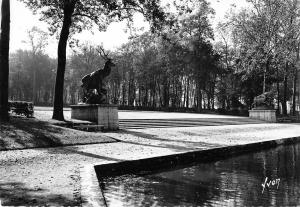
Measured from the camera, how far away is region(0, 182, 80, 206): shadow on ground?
5262mm

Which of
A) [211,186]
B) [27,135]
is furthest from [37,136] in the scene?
[211,186]

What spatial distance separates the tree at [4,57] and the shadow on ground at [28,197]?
9064mm

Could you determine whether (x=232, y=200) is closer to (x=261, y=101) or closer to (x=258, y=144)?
(x=258, y=144)

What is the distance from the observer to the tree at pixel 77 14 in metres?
18.5

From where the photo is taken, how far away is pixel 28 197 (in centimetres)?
558

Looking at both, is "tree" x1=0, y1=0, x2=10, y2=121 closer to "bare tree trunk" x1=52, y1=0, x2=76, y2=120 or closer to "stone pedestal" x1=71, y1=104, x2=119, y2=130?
"bare tree trunk" x1=52, y1=0, x2=76, y2=120

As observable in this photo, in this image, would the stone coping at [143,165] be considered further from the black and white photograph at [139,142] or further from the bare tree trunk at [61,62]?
the bare tree trunk at [61,62]

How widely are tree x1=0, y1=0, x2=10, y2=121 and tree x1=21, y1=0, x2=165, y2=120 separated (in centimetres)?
362

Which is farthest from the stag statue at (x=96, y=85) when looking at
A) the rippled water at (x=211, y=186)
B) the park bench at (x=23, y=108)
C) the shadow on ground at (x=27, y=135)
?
the rippled water at (x=211, y=186)

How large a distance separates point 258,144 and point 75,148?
779 cm

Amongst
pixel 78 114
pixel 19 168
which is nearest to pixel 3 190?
pixel 19 168

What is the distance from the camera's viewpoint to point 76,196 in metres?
5.78

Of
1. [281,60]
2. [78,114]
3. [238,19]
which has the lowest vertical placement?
[78,114]

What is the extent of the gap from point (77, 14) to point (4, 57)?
670cm
